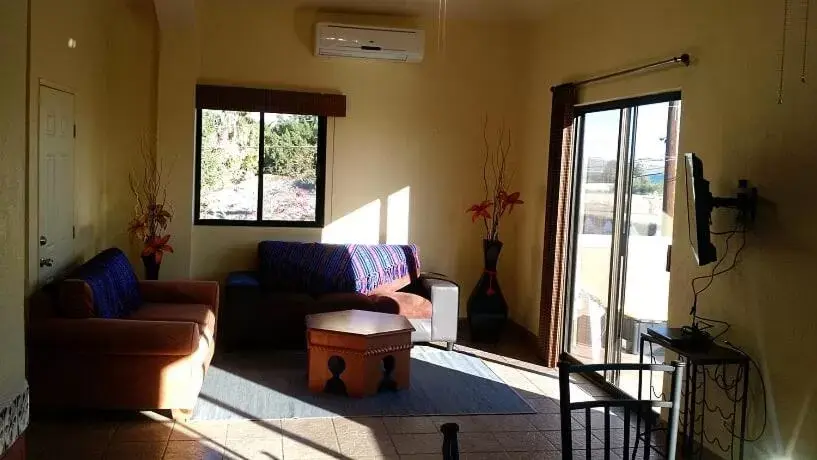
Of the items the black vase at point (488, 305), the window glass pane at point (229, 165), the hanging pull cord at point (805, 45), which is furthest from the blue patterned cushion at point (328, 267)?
the hanging pull cord at point (805, 45)

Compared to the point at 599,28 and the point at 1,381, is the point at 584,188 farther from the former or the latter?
the point at 1,381

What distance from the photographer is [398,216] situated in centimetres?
678

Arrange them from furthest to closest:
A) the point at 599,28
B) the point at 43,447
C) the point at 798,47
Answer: the point at 599,28 → the point at 43,447 → the point at 798,47

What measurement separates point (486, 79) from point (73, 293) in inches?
159

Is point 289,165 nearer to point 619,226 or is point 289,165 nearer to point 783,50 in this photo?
point 619,226

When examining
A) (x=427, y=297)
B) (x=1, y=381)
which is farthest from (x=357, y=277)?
(x=1, y=381)

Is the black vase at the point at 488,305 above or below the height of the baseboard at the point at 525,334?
above

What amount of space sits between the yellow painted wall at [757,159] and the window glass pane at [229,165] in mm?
3200

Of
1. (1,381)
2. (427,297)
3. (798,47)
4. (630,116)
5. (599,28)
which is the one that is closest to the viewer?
(1,381)

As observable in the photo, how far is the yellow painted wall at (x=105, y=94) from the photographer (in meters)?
5.01

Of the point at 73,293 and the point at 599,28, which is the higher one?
the point at 599,28

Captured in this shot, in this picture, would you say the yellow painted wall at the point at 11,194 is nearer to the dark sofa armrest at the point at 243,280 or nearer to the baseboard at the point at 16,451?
the baseboard at the point at 16,451

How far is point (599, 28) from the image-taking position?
5.32 metres

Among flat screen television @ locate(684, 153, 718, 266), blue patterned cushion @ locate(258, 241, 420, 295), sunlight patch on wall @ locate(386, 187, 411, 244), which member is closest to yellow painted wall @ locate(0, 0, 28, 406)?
flat screen television @ locate(684, 153, 718, 266)
